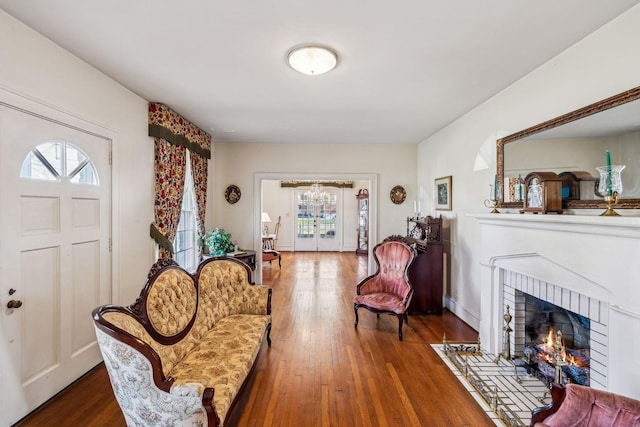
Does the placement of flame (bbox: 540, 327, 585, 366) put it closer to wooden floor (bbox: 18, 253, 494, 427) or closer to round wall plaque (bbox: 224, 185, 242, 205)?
wooden floor (bbox: 18, 253, 494, 427)

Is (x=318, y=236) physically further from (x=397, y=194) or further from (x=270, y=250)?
(x=397, y=194)

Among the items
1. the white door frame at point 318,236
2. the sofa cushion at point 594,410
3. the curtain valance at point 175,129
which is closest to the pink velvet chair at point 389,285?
the sofa cushion at point 594,410

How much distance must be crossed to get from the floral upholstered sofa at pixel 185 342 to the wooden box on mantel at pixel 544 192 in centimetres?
258

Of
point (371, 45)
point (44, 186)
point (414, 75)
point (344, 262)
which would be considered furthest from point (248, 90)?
point (344, 262)

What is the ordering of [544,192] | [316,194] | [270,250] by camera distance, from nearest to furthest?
[544,192]
[270,250]
[316,194]

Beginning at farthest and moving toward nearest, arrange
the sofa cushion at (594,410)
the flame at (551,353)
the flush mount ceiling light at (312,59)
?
the flame at (551,353)
the flush mount ceiling light at (312,59)
the sofa cushion at (594,410)

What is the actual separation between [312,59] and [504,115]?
2075mm

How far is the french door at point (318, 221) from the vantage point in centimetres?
981

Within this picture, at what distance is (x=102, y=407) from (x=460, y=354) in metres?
3.15

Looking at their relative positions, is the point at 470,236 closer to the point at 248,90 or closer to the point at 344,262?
the point at 248,90

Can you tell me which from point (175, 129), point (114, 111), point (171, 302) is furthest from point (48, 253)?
point (175, 129)

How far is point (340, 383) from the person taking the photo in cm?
245

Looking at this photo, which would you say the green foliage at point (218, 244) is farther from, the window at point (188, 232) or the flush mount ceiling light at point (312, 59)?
the flush mount ceiling light at point (312, 59)

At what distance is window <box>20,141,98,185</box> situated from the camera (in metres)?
2.04
